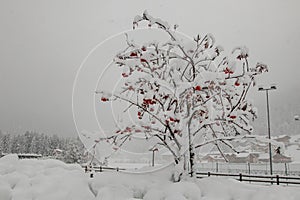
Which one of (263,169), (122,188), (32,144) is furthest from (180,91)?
(32,144)

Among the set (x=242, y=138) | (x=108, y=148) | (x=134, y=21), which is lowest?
(x=108, y=148)

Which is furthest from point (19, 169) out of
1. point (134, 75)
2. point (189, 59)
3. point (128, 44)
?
point (189, 59)

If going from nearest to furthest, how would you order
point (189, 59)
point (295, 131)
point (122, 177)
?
point (122, 177) < point (189, 59) < point (295, 131)

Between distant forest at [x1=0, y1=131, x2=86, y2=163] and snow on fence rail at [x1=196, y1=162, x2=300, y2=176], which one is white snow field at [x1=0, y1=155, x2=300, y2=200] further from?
distant forest at [x1=0, y1=131, x2=86, y2=163]

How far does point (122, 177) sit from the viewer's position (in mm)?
6816

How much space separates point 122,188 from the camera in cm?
640

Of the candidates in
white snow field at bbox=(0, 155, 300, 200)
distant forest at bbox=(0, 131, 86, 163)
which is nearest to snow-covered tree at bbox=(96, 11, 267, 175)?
white snow field at bbox=(0, 155, 300, 200)

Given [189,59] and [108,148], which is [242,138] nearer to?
[189,59]

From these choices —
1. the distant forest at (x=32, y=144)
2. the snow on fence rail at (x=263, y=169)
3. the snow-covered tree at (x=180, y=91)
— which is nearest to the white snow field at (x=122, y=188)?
the snow-covered tree at (x=180, y=91)

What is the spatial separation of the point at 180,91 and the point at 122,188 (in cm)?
292

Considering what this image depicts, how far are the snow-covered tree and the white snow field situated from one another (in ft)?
3.26

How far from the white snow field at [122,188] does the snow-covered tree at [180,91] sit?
994 mm

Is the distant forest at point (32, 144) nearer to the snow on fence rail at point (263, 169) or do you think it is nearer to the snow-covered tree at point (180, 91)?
the snow on fence rail at point (263, 169)

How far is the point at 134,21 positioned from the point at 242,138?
442 centimetres
